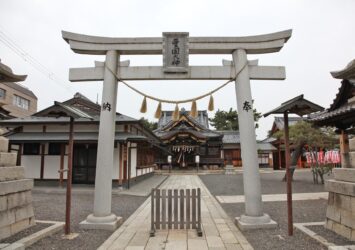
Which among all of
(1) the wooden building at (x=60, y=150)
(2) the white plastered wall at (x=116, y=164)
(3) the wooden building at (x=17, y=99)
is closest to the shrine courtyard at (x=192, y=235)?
(2) the white plastered wall at (x=116, y=164)

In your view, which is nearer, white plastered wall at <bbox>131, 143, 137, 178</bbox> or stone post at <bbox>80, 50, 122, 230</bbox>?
stone post at <bbox>80, 50, 122, 230</bbox>

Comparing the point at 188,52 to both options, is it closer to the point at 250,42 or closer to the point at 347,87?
the point at 250,42

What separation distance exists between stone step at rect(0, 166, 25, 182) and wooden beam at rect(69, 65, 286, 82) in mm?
2718

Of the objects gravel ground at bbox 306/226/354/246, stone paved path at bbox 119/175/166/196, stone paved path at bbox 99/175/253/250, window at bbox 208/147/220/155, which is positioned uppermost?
window at bbox 208/147/220/155

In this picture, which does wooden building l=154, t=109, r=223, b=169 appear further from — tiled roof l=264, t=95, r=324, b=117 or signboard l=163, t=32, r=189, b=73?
tiled roof l=264, t=95, r=324, b=117

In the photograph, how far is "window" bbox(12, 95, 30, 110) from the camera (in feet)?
139

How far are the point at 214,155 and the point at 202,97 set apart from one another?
91.2ft

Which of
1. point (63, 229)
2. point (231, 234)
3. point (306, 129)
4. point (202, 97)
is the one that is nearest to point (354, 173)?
point (231, 234)

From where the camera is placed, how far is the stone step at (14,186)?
5.49 meters

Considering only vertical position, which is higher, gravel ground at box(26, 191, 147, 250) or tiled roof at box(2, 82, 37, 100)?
tiled roof at box(2, 82, 37, 100)

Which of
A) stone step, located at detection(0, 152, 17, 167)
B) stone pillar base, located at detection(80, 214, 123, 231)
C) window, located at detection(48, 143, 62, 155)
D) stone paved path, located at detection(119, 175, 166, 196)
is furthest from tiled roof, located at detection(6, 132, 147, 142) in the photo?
stone step, located at detection(0, 152, 17, 167)

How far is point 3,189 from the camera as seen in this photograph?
548cm

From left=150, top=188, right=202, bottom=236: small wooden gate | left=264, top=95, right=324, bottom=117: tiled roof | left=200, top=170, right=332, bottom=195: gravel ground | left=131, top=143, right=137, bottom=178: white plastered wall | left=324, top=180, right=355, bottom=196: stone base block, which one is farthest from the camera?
left=131, top=143, right=137, bottom=178: white plastered wall

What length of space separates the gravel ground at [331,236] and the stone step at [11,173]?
6703mm
